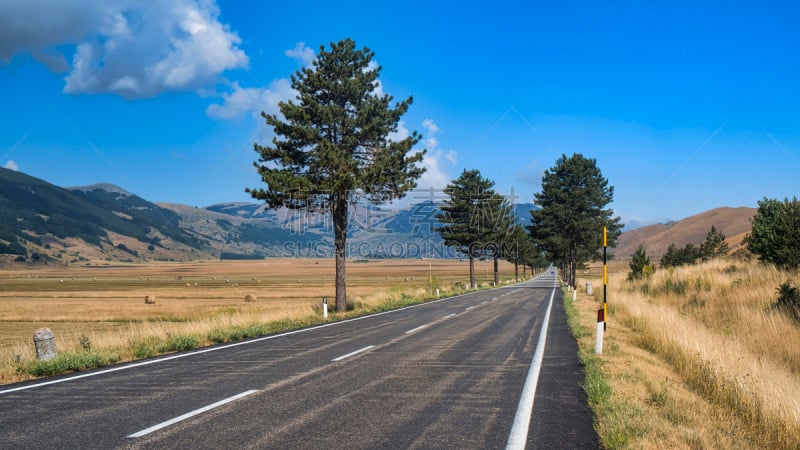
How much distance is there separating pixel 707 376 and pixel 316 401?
670 cm

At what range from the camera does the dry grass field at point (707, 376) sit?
5.97m

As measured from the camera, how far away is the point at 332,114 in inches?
991

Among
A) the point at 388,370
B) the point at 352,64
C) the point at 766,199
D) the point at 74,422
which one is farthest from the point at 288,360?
the point at 766,199

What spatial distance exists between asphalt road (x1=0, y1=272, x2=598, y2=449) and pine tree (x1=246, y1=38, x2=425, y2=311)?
12.1 m

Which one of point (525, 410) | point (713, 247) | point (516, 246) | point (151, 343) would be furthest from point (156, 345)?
point (516, 246)

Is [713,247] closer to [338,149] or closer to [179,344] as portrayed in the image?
[338,149]

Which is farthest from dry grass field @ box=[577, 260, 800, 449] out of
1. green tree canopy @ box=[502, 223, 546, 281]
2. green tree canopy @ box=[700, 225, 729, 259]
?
green tree canopy @ box=[502, 223, 546, 281]

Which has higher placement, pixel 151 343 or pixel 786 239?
pixel 786 239

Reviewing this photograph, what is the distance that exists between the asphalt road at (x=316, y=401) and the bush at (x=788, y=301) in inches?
312

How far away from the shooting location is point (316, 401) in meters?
7.13

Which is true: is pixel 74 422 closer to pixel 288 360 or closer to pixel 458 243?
pixel 288 360

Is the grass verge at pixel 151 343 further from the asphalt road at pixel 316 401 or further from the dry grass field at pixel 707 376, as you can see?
the dry grass field at pixel 707 376

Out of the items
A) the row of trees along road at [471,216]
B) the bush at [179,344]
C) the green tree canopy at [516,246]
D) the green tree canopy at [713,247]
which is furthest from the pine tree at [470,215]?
the bush at [179,344]

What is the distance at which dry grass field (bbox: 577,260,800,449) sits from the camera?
235 inches
